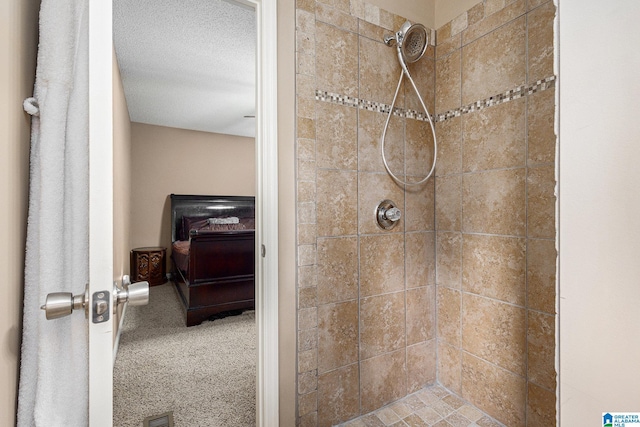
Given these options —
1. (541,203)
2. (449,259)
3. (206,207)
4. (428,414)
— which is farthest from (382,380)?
(206,207)

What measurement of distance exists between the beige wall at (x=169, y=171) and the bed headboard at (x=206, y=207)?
→ 0.15 m

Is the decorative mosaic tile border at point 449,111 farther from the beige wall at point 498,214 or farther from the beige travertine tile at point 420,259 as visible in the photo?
the beige travertine tile at point 420,259

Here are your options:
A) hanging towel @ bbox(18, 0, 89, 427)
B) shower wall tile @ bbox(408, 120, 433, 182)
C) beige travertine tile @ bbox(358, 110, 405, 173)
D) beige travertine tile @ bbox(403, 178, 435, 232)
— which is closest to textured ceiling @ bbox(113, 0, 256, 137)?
beige travertine tile @ bbox(358, 110, 405, 173)

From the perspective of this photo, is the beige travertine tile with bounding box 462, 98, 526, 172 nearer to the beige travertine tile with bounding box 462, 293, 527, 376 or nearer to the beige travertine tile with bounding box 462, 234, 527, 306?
the beige travertine tile with bounding box 462, 234, 527, 306

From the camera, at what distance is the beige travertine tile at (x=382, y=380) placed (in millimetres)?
1577

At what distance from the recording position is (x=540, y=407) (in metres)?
1.34

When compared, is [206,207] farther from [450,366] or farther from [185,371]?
[450,366]

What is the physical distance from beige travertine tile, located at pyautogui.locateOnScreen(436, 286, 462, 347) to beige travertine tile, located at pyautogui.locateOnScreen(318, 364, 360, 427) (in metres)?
0.61

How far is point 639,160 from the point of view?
1.32 ft

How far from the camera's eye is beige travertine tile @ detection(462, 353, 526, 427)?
56.1 inches

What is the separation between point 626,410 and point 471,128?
1.46 meters

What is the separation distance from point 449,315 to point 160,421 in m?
1.70

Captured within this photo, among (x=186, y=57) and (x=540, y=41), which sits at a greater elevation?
(x=186, y=57)

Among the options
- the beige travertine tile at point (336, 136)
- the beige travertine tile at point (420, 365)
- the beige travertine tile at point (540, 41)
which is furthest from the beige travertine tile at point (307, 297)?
the beige travertine tile at point (540, 41)
